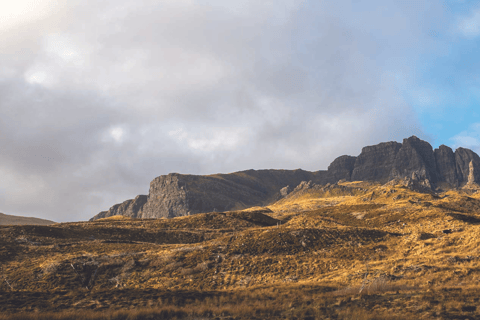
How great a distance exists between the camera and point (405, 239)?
152 ft

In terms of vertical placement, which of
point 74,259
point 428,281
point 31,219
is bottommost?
point 428,281

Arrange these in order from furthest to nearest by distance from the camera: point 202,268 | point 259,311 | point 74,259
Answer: point 74,259, point 202,268, point 259,311

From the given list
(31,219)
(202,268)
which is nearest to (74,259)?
(202,268)

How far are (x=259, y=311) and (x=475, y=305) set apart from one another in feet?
40.2

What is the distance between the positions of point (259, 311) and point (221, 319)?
2.60 metres

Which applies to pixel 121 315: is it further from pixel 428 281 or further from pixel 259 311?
pixel 428 281

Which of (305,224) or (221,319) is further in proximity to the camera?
(305,224)

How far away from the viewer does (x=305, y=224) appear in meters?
69.9

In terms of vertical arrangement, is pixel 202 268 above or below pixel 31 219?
below

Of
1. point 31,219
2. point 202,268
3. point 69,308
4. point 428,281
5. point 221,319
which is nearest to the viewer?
point 221,319

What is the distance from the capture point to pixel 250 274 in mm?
37688

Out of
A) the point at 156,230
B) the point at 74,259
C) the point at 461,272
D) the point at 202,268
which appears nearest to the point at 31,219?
the point at 156,230

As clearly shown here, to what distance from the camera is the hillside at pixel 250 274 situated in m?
20.0

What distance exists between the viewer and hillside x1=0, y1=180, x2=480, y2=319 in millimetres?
20031
